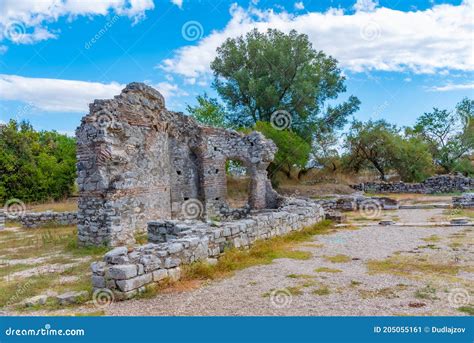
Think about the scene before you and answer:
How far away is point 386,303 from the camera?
6141 millimetres

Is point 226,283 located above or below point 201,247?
below

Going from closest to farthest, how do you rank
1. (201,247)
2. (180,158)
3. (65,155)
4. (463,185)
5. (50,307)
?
(50,307), (201,247), (180,158), (463,185), (65,155)

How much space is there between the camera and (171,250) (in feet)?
25.5

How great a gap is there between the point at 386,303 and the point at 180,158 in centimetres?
1289

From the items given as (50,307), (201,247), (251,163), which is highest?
(251,163)

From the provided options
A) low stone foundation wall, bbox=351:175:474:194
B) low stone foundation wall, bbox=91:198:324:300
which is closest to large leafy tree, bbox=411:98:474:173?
low stone foundation wall, bbox=351:175:474:194

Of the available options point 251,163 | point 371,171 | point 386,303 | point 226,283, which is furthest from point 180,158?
point 371,171

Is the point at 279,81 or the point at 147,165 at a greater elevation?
the point at 279,81

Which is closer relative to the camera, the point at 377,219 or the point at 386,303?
the point at 386,303

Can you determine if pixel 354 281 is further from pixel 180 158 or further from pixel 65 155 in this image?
pixel 65 155

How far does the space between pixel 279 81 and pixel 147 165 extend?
818 inches

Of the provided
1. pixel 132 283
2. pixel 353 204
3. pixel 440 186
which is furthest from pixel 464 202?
pixel 132 283

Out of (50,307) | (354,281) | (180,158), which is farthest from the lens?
(180,158)

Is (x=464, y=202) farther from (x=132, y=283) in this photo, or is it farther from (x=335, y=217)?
(x=132, y=283)
